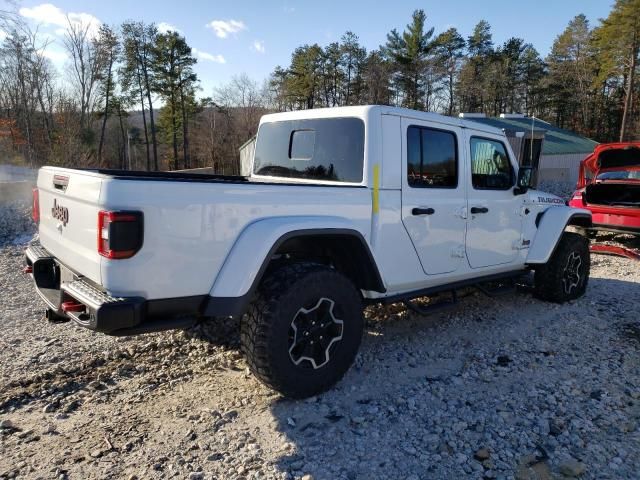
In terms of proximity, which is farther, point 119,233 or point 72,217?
point 72,217

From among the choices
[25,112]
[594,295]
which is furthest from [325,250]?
[25,112]

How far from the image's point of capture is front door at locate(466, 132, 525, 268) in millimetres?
4371

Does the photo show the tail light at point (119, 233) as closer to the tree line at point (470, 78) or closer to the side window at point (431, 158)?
the side window at point (431, 158)

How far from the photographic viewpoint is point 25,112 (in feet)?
137

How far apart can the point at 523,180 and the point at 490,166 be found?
45 cm

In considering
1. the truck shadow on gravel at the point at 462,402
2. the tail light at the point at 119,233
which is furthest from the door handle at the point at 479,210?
the tail light at the point at 119,233

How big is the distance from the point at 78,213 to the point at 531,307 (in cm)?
475

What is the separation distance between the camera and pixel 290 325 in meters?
3.05

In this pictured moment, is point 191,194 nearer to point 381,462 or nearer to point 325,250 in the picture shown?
point 325,250

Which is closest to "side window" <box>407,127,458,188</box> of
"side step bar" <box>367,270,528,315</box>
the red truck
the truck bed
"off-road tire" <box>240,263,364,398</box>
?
"side step bar" <box>367,270,528,315</box>

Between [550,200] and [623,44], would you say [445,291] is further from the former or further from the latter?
[623,44]

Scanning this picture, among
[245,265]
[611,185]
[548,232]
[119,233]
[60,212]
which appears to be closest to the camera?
[119,233]

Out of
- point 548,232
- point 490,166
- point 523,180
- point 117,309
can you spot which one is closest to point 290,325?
point 117,309

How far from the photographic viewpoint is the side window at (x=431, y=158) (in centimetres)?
381
